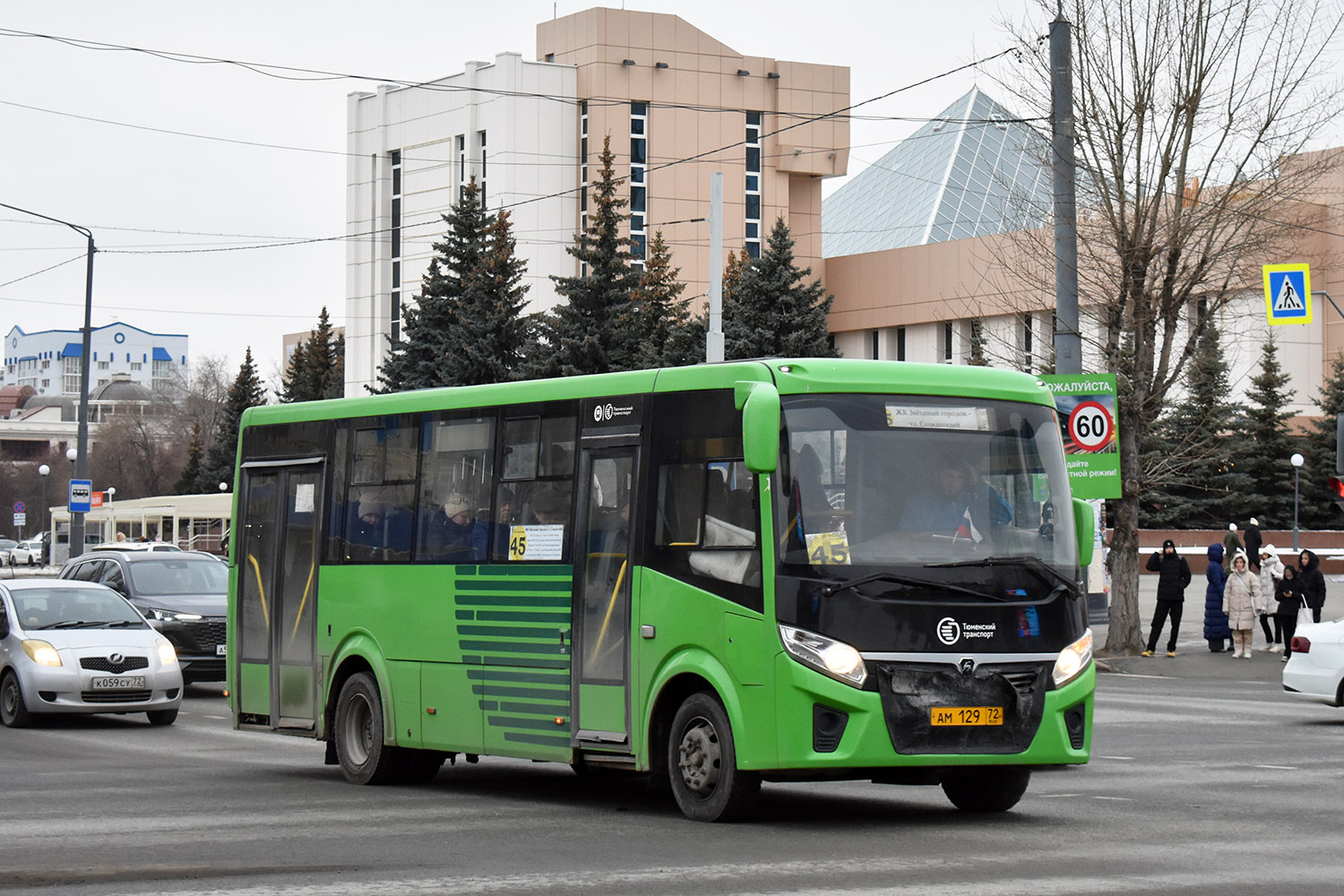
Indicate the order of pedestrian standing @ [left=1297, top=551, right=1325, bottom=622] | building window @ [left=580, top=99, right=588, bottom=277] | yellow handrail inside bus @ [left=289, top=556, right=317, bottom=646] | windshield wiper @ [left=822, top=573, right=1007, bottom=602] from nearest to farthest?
windshield wiper @ [left=822, top=573, right=1007, bottom=602], yellow handrail inside bus @ [left=289, top=556, right=317, bottom=646], pedestrian standing @ [left=1297, top=551, right=1325, bottom=622], building window @ [left=580, top=99, right=588, bottom=277]

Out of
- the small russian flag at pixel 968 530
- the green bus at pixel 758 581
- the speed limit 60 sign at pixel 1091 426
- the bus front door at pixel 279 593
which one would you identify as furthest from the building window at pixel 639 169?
the small russian flag at pixel 968 530

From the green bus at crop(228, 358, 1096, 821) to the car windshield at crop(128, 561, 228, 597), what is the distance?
1285 cm

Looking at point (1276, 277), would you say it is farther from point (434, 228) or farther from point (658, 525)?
point (434, 228)

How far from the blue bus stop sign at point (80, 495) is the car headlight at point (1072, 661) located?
38.5 meters

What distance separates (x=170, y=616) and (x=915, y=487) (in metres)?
15.8

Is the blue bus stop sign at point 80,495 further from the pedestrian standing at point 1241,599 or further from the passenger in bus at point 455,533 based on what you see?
the passenger in bus at point 455,533

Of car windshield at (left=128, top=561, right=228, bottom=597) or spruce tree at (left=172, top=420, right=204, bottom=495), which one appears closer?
car windshield at (left=128, top=561, right=228, bottom=597)

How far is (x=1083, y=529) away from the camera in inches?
458

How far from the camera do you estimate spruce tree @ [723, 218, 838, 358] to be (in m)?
55.5

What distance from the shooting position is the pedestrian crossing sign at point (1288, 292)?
1200 inches

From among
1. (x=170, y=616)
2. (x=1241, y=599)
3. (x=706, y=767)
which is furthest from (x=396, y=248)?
(x=706, y=767)

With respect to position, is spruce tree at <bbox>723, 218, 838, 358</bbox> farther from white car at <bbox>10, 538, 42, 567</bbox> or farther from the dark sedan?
white car at <bbox>10, 538, 42, 567</bbox>

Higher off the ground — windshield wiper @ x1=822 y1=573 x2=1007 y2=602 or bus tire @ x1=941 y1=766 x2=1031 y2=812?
windshield wiper @ x1=822 y1=573 x2=1007 y2=602

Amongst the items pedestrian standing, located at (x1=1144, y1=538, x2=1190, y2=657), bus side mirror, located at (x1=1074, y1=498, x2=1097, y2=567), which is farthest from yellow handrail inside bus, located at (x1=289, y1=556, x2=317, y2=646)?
pedestrian standing, located at (x1=1144, y1=538, x2=1190, y2=657)
